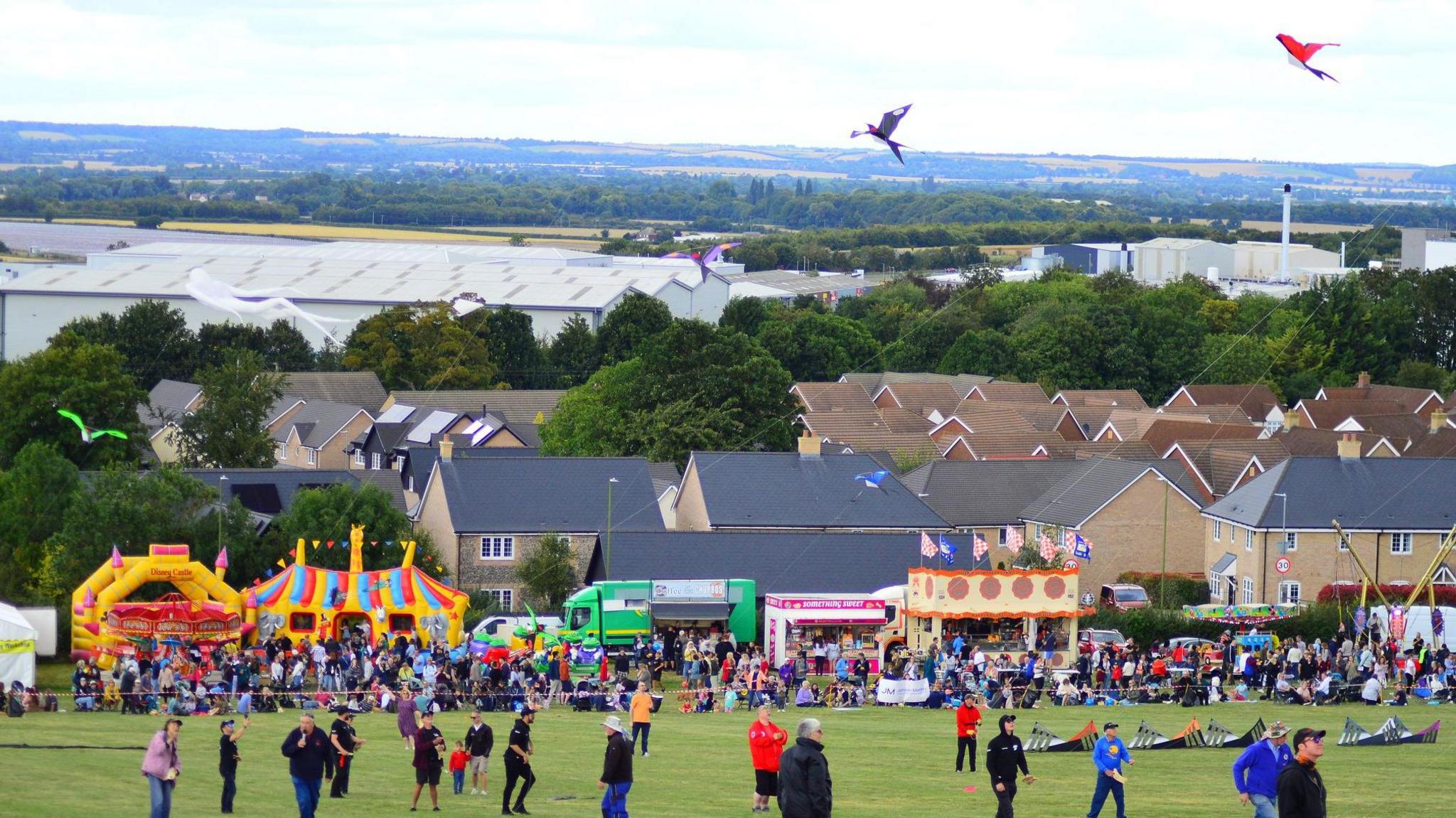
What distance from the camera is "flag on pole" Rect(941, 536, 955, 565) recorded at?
43.8m

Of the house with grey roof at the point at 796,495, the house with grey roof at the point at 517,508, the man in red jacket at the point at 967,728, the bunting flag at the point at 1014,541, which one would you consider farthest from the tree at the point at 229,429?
the man in red jacket at the point at 967,728

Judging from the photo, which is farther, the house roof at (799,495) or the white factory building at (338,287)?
the white factory building at (338,287)

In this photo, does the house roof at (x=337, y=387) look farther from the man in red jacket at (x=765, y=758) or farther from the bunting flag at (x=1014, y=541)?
the man in red jacket at (x=765, y=758)

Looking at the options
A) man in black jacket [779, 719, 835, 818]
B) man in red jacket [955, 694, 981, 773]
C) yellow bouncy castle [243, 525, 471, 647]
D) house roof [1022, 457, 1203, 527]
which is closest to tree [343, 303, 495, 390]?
house roof [1022, 457, 1203, 527]

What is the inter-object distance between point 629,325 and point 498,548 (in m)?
51.9

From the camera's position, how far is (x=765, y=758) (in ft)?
61.9

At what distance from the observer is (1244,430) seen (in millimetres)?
66062

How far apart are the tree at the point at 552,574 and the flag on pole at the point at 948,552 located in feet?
28.0

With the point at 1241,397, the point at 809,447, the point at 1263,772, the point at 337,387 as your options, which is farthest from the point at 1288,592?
the point at 337,387

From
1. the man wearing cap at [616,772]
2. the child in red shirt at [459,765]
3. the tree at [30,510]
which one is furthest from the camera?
the tree at [30,510]

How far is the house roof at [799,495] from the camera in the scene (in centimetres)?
4841

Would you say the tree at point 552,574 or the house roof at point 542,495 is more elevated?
the house roof at point 542,495

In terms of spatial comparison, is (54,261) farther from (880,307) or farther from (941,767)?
(941,767)

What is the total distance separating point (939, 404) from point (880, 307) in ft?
141
